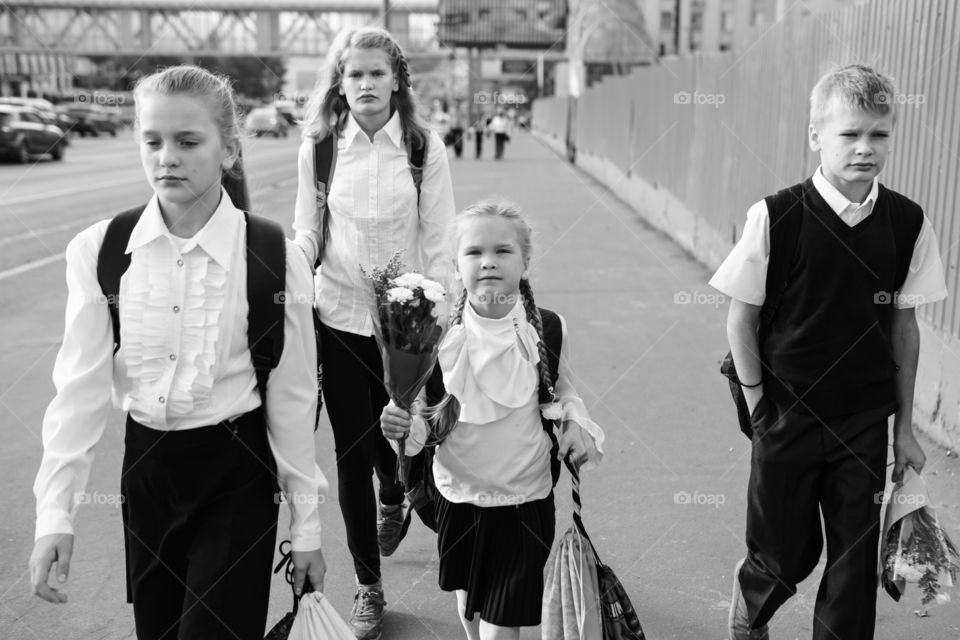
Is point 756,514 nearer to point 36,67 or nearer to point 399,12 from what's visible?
point 399,12

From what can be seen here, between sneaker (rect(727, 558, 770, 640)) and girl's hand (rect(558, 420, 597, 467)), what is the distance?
833 millimetres

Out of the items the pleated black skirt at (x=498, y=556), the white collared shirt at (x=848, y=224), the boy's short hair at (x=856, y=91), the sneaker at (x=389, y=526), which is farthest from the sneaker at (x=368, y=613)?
the boy's short hair at (x=856, y=91)

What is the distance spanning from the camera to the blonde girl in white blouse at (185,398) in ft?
8.13

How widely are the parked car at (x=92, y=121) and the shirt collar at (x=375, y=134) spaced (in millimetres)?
50752

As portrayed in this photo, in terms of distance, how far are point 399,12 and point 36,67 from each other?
50.6m

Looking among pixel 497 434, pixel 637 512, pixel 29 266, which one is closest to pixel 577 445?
pixel 497 434

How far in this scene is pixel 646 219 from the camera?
1711 centimetres

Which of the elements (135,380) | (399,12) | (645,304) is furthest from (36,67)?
(135,380)

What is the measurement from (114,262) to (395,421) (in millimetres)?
888

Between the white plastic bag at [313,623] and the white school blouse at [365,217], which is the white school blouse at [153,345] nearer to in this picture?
the white plastic bag at [313,623]

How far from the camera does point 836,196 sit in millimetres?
3121

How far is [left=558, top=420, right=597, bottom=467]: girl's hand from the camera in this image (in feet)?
9.89

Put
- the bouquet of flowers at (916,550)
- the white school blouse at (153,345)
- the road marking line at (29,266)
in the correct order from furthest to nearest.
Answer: the road marking line at (29,266)
the bouquet of flowers at (916,550)
the white school blouse at (153,345)

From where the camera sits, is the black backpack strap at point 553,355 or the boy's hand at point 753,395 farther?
the boy's hand at point 753,395
